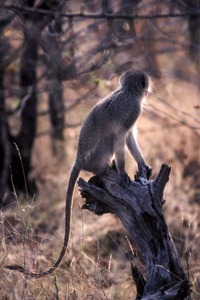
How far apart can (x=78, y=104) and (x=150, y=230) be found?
4203mm

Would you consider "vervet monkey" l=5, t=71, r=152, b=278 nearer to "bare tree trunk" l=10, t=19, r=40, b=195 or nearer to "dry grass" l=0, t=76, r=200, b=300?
"dry grass" l=0, t=76, r=200, b=300

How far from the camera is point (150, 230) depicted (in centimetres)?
328

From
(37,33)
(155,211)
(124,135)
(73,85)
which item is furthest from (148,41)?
(155,211)

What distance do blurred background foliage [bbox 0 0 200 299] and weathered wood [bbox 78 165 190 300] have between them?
58 cm

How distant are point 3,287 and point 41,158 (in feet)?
18.6

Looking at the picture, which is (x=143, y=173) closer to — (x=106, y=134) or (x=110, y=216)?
(x=106, y=134)

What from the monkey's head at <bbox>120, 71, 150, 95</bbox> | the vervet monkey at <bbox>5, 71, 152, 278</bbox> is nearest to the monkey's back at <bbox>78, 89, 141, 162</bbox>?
the vervet monkey at <bbox>5, 71, 152, 278</bbox>

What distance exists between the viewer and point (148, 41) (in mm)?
7922

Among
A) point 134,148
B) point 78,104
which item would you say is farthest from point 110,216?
point 134,148

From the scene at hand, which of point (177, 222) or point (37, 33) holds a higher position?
point (37, 33)

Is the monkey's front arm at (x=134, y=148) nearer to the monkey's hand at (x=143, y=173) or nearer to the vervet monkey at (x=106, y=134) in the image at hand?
the vervet monkey at (x=106, y=134)

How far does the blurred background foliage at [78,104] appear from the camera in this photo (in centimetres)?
529

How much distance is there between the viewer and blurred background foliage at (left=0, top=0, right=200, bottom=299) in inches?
208

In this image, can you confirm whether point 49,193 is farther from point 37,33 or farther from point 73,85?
point 37,33
